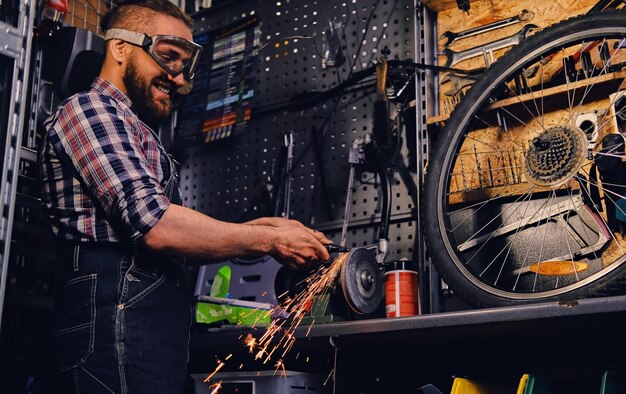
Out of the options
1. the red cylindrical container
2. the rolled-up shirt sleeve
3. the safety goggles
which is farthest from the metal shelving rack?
the red cylindrical container

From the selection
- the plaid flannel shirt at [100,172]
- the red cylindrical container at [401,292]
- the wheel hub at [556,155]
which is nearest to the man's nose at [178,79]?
the plaid flannel shirt at [100,172]

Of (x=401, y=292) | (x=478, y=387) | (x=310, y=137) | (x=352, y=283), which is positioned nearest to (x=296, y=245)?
(x=352, y=283)

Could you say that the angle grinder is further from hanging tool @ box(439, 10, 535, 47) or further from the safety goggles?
hanging tool @ box(439, 10, 535, 47)

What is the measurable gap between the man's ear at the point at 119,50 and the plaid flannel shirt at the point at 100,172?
0.73 ft

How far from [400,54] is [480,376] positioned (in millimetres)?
1175

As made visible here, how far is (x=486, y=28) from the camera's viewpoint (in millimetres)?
2486

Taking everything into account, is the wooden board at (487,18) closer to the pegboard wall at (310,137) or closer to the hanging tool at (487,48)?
the hanging tool at (487,48)

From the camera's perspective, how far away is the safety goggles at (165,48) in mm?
2170

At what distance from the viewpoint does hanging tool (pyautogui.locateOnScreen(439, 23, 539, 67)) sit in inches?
94.7

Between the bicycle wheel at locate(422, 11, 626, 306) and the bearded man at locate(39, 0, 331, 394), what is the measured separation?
0.48 metres

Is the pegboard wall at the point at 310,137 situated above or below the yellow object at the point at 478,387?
above

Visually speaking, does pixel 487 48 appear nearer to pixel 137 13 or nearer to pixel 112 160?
pixel 137 13

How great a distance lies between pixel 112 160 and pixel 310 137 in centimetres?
124

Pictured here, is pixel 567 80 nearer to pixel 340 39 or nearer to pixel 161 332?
pixel 340 39
